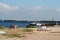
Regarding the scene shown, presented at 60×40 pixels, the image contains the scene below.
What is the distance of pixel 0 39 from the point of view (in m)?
21.2

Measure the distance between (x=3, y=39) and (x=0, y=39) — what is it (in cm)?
32

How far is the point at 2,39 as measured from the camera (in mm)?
21281

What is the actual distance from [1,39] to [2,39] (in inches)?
4.1

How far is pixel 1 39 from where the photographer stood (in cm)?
2127

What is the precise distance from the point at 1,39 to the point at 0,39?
4.5 inches

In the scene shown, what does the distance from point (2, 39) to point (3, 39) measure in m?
0.11

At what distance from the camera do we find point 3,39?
69.9 ft

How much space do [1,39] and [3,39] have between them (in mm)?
209
